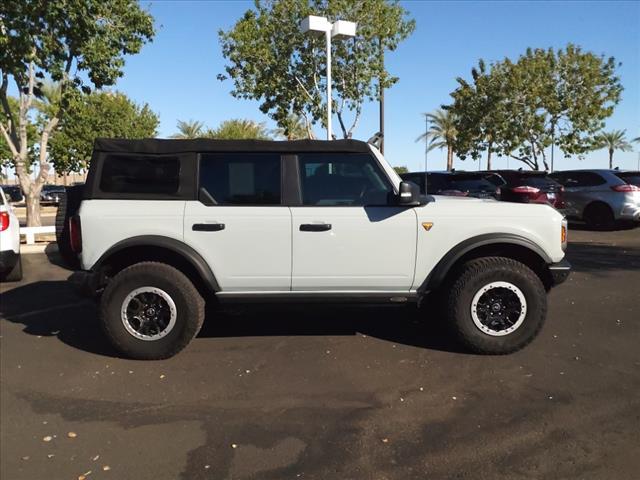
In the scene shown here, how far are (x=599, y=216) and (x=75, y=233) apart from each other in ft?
41.9

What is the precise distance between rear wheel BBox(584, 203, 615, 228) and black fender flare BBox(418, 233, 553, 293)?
10.2 m

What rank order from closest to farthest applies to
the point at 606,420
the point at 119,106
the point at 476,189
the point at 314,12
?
the point at 606,420 < the point at 476,189 < the point at 314,12 < the point at 119,106

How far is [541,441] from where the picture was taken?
305 cm

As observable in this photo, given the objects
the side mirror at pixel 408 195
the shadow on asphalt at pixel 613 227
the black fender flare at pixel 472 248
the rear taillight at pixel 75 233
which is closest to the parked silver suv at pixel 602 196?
the shadow on asphalt at pixel 613 227

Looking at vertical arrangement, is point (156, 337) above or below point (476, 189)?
below

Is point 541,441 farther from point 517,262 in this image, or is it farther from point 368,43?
point 368,43

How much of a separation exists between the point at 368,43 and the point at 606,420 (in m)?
16.5

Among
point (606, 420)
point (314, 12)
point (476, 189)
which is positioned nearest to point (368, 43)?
point (314, 12)

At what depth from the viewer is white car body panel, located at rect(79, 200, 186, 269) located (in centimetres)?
430

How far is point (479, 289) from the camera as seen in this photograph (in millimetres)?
4344

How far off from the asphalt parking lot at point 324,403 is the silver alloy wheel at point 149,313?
0.89 ft

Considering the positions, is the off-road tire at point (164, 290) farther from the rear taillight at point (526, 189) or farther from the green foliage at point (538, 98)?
the green foliage at point (538, 98)

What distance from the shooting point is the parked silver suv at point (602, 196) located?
501 inches

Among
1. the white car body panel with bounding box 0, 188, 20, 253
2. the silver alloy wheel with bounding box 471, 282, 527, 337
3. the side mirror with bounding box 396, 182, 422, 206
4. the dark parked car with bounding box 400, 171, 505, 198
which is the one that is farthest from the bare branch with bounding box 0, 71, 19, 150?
the silver alloy wheel with bounding box 471, 282, 527, 337
